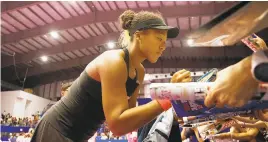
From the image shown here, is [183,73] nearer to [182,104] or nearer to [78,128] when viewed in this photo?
[182,104]

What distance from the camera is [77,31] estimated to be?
9.16 metres

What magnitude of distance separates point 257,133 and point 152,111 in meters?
1.73

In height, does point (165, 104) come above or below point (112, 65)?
below

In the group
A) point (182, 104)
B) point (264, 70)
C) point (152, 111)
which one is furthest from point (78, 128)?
point (264, 70)

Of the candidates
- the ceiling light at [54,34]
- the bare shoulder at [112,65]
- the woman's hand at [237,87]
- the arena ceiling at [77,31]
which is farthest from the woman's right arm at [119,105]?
the ceiling light at [54,34]

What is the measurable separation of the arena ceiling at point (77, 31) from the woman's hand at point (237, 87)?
15.8 feet

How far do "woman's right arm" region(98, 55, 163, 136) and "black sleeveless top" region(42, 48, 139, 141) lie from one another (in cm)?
8

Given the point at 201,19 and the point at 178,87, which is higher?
the point at 201,19

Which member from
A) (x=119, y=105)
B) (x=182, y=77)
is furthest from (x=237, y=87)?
(x=119, y=105)

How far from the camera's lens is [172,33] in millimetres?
1242

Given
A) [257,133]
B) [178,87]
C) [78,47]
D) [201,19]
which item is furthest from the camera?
[78,47]

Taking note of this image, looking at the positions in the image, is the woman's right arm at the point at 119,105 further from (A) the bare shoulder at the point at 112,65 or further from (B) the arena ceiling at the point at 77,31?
(B) the arena ceiling at the point at 77,31

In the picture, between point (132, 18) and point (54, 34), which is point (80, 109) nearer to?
point (132, 18)

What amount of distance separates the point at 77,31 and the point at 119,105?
8.43 meters
